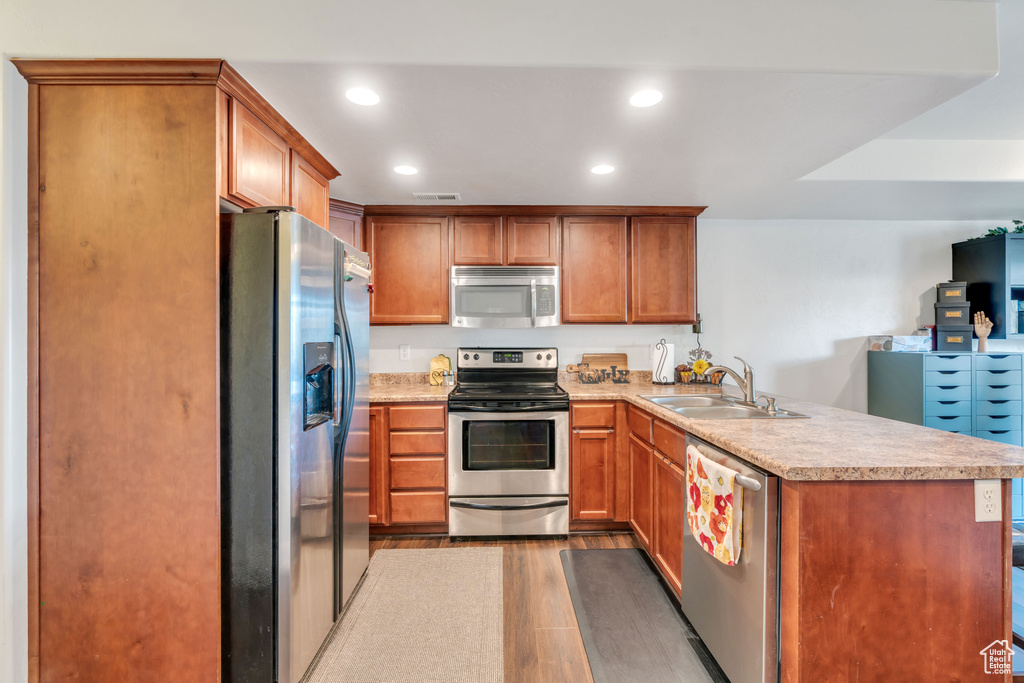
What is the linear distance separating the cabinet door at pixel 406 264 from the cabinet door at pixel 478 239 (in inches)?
3.8

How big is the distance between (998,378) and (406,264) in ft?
14.4

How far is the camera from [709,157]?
91.0 inches

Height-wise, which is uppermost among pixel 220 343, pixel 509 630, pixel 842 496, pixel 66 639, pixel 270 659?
pixel 220 343

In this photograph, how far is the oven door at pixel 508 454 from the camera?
2.84 m

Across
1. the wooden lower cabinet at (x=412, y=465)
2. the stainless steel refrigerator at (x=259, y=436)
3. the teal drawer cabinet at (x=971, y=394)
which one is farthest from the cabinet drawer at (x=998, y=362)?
the stainless steel refrigerator at (x=259, y=436)

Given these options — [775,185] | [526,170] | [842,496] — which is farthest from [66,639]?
[775,185]

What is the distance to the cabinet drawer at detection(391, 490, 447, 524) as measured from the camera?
2869 millimetres

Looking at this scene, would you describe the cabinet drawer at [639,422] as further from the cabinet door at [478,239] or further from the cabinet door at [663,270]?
the cabinet door at [478,239]

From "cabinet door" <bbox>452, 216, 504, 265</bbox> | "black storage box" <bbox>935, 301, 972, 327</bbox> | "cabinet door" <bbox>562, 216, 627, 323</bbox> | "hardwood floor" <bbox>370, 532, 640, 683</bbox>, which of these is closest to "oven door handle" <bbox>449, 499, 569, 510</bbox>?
"hardwood floor" <bbox>370, 532, 640, 683</bbox>

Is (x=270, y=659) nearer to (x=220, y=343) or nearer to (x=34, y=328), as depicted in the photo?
(x=220, y=343)

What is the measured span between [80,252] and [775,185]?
3.42 m

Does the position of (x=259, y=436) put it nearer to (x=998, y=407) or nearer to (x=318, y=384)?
(x=318, y=384)

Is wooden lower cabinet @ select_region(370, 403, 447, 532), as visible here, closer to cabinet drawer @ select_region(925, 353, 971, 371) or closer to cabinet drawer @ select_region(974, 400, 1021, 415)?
cabinet drawer @ select_region(925, 353, 971, 371)

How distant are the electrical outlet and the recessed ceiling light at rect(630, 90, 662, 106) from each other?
1.63 meters
